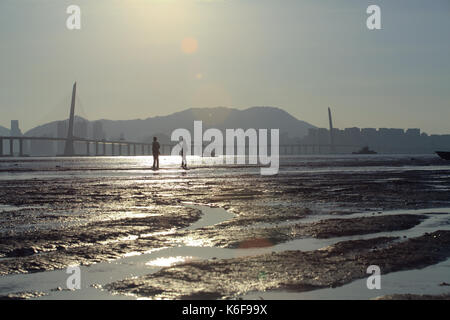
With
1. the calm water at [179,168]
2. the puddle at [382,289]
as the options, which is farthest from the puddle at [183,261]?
the calm water at [179,168]

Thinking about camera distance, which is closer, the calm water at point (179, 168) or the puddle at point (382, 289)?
the puddle at point (382, 289)

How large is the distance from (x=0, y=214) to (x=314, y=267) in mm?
8325

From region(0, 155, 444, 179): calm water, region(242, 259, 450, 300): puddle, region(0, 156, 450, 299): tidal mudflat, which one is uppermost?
region(242, 259, 450, 300): puddle

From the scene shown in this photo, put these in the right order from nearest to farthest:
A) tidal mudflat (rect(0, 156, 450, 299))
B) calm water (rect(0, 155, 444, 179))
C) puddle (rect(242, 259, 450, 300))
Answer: puddle (rect(242, 259, 450, 300))
tidal mudflat (rect(0, 156, 450, 299))
calm water (rect(0, 155, 444, 179))

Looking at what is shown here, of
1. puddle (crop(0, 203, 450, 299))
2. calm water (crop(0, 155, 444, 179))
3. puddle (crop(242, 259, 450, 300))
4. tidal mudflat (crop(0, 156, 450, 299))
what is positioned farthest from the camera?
calm water (crop(0, 155, 444, 179))

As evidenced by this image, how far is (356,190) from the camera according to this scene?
1786 centimetres

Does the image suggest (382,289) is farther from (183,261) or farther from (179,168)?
(179,168)

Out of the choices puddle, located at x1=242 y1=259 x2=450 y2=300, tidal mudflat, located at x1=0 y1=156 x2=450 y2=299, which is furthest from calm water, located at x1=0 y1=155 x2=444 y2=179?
puddle, located at x1=242 y1=259 x2=450 y2=300

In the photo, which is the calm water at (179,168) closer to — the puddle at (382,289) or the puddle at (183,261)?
the puddle at (183,261)

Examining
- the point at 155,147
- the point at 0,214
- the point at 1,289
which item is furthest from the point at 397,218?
the point at 155,147

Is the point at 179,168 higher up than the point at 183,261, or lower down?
lower down

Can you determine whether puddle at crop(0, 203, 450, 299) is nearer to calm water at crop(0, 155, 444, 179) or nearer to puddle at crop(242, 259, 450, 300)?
puddle at crop(242, 259, 450, 300)

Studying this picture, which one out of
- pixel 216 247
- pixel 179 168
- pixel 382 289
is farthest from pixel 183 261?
pixel 179 168

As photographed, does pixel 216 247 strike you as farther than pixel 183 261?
Yes
